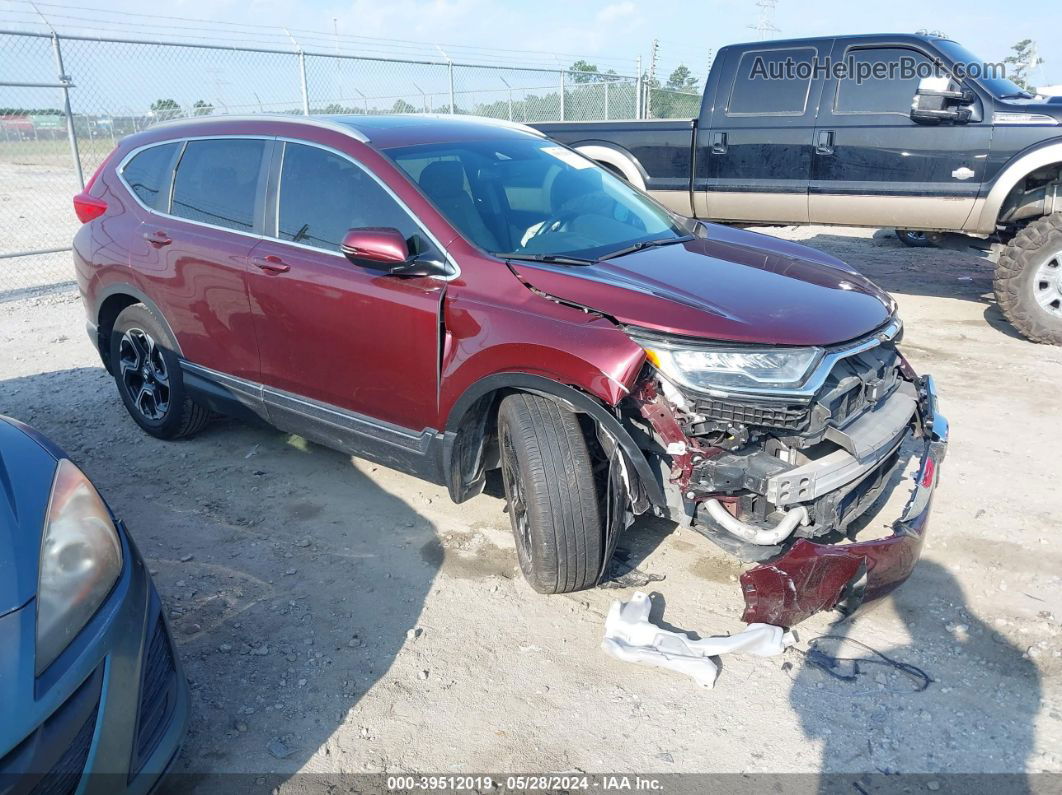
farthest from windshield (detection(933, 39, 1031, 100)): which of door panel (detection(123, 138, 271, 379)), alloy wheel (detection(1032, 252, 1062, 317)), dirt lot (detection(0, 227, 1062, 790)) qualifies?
door panel (detection(123, 138, 271, 379))

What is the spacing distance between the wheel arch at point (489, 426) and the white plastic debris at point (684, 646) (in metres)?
0.51

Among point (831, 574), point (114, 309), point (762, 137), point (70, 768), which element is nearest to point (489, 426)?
point (831, 574)

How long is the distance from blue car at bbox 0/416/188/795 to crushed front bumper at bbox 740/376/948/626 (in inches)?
76.1

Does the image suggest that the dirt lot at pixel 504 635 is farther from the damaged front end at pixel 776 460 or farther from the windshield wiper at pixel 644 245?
the windshield wiper at pixel 644 245

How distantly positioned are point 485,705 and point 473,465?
1.06 metres

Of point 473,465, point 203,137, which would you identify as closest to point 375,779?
point 473,465

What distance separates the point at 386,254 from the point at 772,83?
5.46 metres

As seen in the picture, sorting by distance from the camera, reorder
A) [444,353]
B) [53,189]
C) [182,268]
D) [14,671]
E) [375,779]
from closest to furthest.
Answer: [14,671]
[375,779]
[444,353]
[182,268]
[53,189]

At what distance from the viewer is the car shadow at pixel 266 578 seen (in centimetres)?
270

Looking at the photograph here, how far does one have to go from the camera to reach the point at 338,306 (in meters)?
3.65

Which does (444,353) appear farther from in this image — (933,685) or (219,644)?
(933,685)

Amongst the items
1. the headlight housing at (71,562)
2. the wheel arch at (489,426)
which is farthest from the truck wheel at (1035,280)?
the headlight housing at (71,562)

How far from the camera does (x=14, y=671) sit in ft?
5.99

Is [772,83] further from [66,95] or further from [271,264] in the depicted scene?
[66,95]
